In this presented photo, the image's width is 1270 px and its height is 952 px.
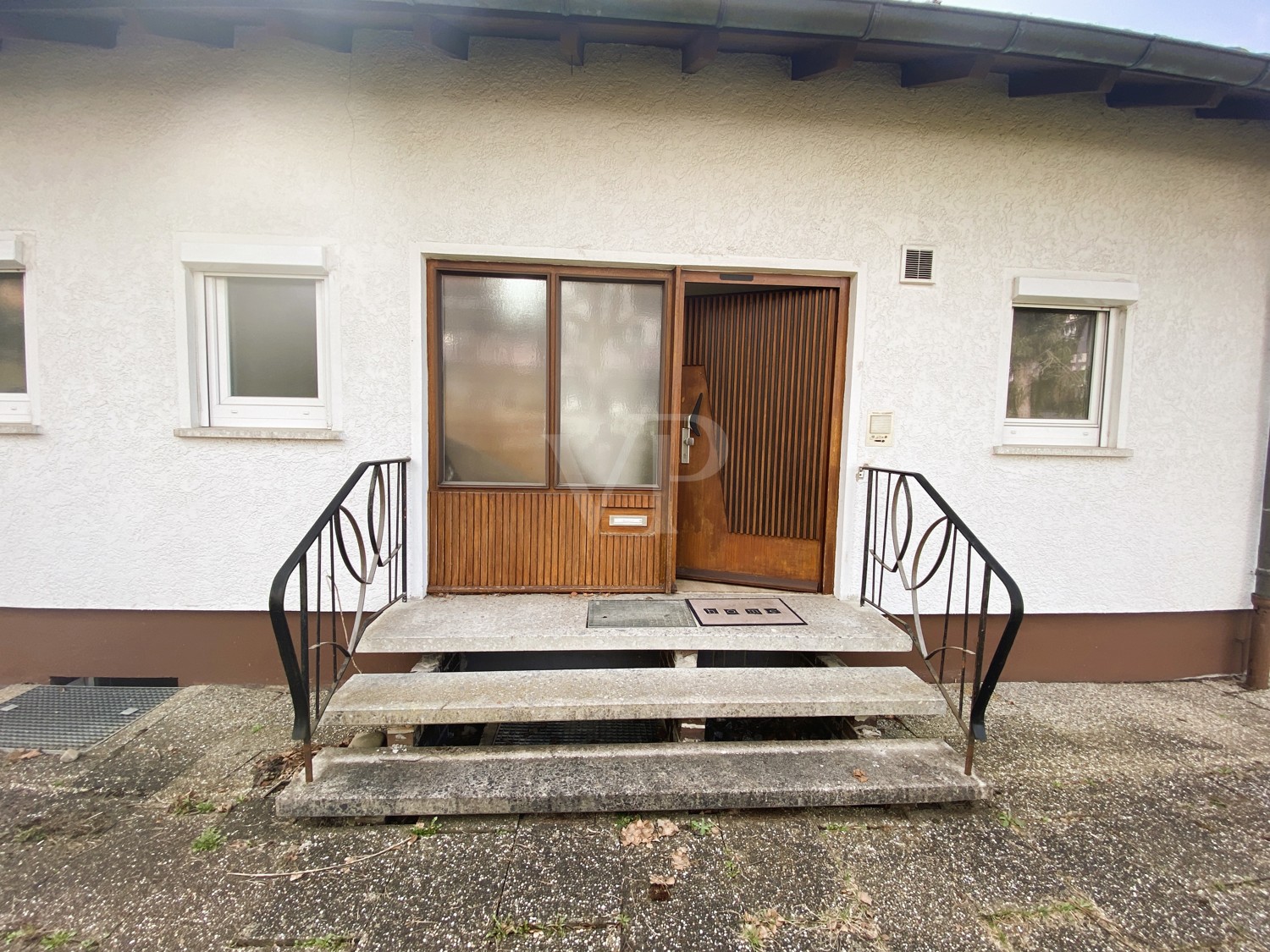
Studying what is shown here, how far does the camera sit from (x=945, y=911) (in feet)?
5.43

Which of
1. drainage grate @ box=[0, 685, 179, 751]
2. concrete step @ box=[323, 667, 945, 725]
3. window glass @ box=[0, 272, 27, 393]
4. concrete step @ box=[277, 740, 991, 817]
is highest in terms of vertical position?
window glass @ box=[0, 272, 27, 393]

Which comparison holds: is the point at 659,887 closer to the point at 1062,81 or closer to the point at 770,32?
the point at 770,32

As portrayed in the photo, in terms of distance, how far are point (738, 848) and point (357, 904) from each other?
1.32 meters

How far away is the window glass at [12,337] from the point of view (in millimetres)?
2947

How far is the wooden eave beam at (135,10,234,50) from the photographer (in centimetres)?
257

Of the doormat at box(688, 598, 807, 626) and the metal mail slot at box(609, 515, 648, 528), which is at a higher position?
the metal mail slot at box(609, 515, 648, 528)

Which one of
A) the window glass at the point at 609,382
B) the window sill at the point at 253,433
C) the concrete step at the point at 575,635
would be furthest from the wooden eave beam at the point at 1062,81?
the window sill at the point at 253,433

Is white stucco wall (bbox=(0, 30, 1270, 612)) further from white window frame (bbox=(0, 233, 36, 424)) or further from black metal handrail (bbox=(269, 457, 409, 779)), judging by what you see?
black metal handrail (bbox=(269, 457, 409, 779))

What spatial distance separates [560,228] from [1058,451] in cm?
338

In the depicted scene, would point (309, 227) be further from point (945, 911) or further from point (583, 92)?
point (945, 911)

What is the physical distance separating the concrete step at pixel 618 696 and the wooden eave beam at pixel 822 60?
10.4ft

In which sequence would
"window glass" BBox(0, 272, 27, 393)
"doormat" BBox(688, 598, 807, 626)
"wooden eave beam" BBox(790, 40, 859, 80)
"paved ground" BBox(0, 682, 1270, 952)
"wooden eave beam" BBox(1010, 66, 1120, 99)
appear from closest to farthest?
1. "paved ground" BBox(0, 682, 1270, 952)
2. "wooden eave beam" BBox(790, 40, 859, 80)
3. "wooden eave beam" BBox(1010, 66, 1120, 99)
4. "doormat" BBox(688, 598, 807, 626)
5. "window glass" BBox(0, 272, 27, 393)

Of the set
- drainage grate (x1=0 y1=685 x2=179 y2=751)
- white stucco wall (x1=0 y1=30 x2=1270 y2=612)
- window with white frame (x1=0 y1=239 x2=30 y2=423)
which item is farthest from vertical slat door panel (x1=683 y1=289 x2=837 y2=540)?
window with white frame (x1=0 y1=239 x2=30 y2=423)

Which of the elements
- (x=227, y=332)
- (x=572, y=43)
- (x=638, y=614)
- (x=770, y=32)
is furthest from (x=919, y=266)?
(x=227, y=332)
